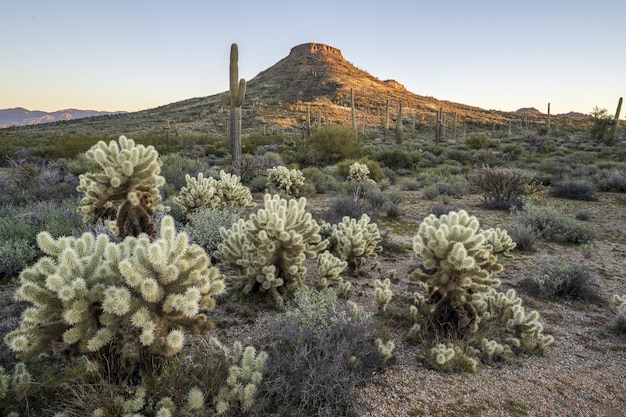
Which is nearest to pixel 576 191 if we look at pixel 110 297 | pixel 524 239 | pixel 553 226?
pixel 553 226

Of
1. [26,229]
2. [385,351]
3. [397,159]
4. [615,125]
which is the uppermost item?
[615,125]

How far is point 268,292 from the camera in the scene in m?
3.92

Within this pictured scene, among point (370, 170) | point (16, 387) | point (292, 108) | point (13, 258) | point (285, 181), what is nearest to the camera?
point (16, 387)

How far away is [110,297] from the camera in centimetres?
198

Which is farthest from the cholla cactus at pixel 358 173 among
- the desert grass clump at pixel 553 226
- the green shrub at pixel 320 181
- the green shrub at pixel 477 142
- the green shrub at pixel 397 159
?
the green shrub at pixel 477 142

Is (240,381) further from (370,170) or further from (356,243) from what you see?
(370,170)

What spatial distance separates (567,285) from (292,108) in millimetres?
47832

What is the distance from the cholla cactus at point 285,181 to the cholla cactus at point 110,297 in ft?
26.2

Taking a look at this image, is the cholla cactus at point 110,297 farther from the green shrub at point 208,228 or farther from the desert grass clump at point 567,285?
the desert grass clump at point 567,285

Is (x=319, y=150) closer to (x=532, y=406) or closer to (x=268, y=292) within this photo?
(x=268, y=292)

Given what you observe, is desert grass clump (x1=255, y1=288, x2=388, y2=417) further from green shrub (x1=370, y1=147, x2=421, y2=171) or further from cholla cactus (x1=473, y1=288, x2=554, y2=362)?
green shrub (x1=370, y1=147, x2=421, y2=171)

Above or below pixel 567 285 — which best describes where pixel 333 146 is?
above

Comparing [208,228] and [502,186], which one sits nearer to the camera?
[208,228]

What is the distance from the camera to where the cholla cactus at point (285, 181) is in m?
10.3
